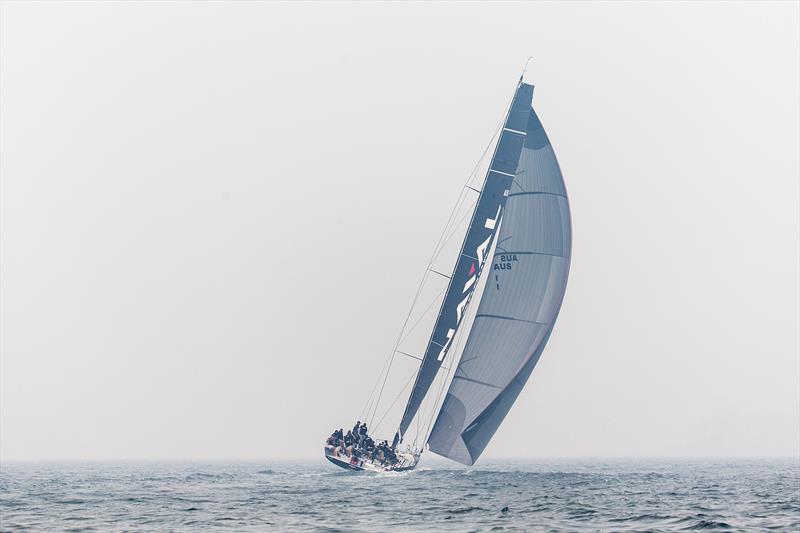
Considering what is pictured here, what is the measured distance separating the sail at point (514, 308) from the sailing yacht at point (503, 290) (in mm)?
44

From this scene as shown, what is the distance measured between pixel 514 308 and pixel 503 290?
1.00 metres

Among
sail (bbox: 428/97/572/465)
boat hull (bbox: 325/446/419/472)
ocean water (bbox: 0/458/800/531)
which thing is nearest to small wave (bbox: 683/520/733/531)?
ocean water (bbox: 0/458/800/531)

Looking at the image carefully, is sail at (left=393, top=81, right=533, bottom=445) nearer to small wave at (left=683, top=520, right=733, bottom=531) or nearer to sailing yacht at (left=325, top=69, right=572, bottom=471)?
sailing yacht at (left=325, top=69, right=572, bottom=471)

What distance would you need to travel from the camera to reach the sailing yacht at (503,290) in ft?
146

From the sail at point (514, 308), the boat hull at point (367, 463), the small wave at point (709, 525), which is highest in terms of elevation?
the sail at point (514, 308)

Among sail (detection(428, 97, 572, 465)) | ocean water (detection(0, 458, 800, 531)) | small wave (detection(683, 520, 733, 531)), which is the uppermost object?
sail (detection(428, 97, 572, 465))

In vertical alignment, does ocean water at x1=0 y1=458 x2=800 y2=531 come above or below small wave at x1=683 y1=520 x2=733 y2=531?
above

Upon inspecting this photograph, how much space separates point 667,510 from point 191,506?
51.3 ft

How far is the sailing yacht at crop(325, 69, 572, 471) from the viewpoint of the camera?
146ft

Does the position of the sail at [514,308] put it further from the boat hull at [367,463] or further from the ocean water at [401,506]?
the ocean water at [401,506]

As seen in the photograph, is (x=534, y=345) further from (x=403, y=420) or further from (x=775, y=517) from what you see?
(x=775, y=517)

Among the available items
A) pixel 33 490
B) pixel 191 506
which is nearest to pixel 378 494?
pixel 191 506

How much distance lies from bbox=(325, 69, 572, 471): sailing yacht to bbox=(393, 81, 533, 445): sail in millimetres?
46

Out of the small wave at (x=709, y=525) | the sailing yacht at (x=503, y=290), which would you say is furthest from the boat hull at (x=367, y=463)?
the small wave at (x=709, y=525)
